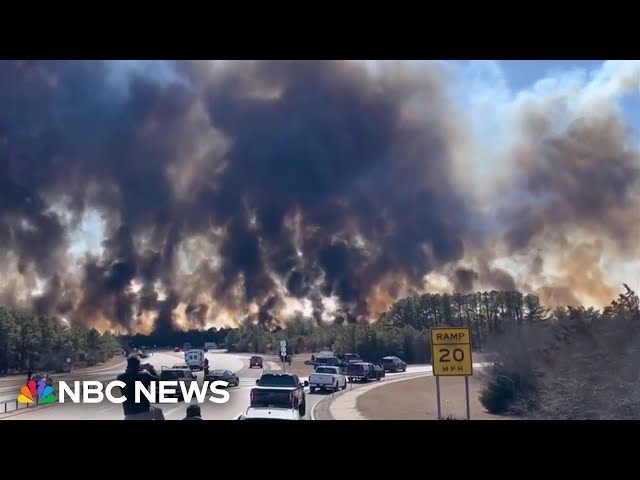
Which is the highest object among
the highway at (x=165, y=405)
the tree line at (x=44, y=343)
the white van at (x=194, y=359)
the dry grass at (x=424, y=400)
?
the tree line at (x=44, y=343)

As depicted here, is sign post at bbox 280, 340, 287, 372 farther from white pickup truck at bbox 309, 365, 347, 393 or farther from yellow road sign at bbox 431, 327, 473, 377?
yellow road sign at bbox 431, 327, 473, 377

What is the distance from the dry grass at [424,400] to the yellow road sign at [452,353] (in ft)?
Result: 0.78

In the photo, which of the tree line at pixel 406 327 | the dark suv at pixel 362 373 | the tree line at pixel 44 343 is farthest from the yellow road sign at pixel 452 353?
the tree line at pixel 44 343

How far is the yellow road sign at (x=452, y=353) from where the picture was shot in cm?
790

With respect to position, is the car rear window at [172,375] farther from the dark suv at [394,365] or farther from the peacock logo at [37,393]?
the dark suv at [394,365]

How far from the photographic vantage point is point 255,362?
8680mm

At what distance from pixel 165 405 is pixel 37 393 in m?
1.88

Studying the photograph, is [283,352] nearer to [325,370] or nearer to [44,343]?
[325,370]

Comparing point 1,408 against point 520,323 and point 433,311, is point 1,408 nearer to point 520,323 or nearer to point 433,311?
point 433,311

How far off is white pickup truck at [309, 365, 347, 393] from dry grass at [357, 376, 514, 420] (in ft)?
1.29
